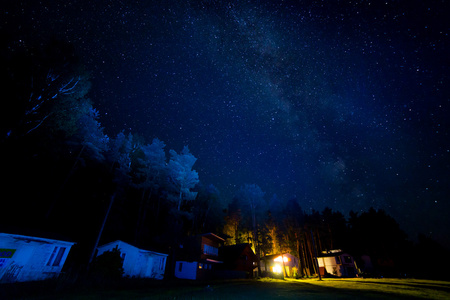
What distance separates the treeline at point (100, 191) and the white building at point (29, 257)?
3.55 ft

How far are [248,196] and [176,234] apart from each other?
27.4 meters

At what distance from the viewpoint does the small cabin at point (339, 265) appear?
1865 inches

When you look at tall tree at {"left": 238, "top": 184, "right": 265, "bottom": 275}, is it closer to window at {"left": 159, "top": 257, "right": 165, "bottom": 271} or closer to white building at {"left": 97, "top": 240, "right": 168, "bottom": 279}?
window at {"left": 159, "top": 257, "right": 165, "bottom": 271}

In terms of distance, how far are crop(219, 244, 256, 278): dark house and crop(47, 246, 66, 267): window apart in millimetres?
26182

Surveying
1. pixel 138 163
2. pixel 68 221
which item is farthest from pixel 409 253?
pixel 68 221

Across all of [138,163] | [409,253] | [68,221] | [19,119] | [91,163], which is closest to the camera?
[19,119]

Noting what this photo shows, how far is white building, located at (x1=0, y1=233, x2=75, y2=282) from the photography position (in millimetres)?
14750

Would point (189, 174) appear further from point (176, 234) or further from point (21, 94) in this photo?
point (21, 94)

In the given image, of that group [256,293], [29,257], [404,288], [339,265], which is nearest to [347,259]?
[339,265]

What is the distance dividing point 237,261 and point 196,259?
9544 millimetres

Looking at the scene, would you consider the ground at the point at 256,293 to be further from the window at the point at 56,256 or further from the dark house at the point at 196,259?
the dark house at the point at 196,259

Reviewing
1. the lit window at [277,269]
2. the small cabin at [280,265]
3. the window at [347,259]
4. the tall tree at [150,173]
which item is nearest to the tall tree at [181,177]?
the tall tree at [150,173]

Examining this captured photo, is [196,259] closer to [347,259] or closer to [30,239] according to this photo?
[30,239]

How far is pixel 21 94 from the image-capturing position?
18.9 metres
